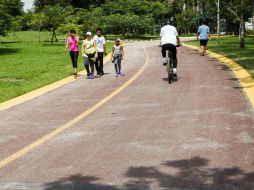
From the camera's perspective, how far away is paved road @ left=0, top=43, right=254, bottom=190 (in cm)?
579

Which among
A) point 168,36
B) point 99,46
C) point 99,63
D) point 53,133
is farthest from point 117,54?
point 53,133

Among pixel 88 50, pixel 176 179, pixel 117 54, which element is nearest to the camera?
pixel 176 179

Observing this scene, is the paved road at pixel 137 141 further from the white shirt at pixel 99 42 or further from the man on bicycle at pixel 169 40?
the white shirt at pixel 99 42

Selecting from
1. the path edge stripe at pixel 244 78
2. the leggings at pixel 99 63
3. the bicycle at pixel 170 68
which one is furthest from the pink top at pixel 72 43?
the path edge stripe at pixel 244 78

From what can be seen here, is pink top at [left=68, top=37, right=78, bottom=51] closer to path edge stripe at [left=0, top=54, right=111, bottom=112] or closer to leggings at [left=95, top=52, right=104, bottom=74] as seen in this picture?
leggings at [left=95, top=52, right=104, bottom=74]

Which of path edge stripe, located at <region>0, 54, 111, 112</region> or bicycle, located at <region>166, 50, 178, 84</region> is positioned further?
bicycle, located at <region>166, 50, 178, 84</region>

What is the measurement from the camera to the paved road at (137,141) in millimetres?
5785

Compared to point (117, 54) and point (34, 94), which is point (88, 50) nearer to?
point (117, 54)

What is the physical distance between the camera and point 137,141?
7.66m

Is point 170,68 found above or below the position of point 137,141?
above

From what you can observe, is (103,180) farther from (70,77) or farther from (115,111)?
(70,77)

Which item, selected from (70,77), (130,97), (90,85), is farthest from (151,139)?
(70,77)

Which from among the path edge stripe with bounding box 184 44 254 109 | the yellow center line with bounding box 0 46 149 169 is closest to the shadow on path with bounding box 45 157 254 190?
the yellow center line with bounding box 0 46 149 169

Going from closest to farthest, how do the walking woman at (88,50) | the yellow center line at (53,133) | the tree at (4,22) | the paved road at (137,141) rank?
1. the paved road at (137,141)
2. the yellow center line at (53,133)
3. the walking woman at (88,50)
4. the tree at (4,22)
